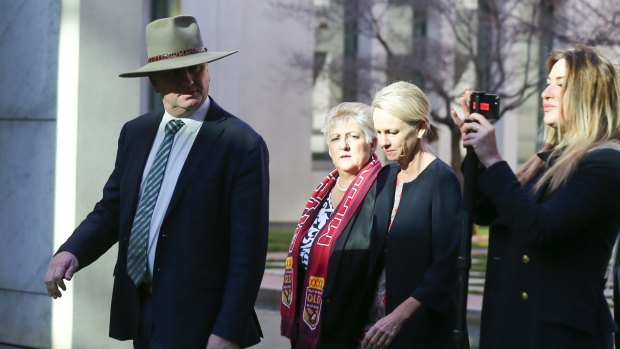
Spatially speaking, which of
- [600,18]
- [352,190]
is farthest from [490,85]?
[352,190]

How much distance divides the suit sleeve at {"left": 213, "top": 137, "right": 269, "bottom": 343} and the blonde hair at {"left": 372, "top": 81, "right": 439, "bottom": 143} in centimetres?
76

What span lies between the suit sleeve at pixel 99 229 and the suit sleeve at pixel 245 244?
0.60m

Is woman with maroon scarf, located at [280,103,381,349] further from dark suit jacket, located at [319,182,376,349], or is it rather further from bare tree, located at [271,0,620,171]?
bare tree, located at [271,0,620,171]

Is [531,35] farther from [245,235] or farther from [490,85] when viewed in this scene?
[245,235]

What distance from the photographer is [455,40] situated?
2648 cm

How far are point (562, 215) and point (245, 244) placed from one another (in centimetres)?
127

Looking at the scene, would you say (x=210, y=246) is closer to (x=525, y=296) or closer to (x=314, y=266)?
(x=314, y=266)

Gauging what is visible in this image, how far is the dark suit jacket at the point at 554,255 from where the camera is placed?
4156mm

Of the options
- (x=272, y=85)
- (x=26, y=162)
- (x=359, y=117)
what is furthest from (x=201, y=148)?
(x=272, y=85)

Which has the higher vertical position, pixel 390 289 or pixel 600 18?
pixel 600 18

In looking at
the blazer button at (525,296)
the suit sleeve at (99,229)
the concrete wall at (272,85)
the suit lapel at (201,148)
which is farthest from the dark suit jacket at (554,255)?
the concrete wall at (272,85)

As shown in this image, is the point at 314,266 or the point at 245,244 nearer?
the point at 245,244

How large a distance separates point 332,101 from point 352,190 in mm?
24732

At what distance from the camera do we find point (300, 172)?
31.5 meters
